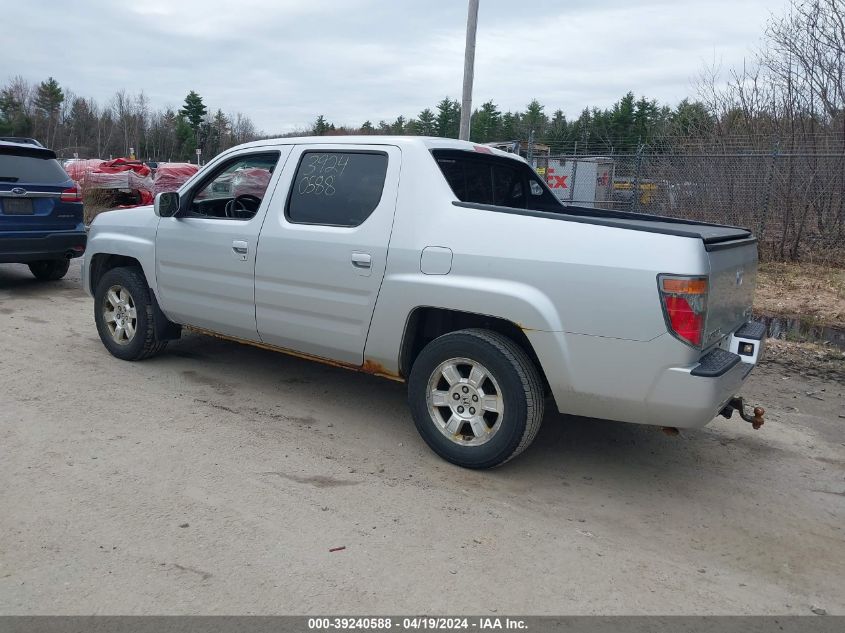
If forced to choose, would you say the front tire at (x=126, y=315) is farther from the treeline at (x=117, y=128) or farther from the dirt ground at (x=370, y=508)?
the treeline at (x=117, y=128)

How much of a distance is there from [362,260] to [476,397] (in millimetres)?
A: 1106

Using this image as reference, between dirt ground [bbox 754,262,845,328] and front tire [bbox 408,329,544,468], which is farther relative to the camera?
dirt ground [bbox 754,262,845,328]

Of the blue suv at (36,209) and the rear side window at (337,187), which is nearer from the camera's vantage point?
the rear side window at (337,187)

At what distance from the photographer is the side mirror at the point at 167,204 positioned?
5395 mm

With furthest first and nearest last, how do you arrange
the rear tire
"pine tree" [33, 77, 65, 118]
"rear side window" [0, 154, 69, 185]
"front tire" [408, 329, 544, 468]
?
1. "pine tree" [33, 77, 65, 118]
2. the rear tire
3. "rear side window" [0, 154, 69, 185]
4. "front tire" [408, 329, 544, 468]

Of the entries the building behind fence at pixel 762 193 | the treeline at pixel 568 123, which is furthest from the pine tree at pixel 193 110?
the building behind fence at pixel 762 193

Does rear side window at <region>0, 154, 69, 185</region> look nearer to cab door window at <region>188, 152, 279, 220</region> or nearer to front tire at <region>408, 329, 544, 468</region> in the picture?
cab door window at <region>188, 152, 279, 220</region>

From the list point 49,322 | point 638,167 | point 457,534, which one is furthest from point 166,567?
point 638,167

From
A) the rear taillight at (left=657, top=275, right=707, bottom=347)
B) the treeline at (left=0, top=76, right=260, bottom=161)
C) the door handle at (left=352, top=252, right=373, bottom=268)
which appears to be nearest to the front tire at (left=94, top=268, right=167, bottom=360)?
the door handle at (left=352, top=252, right=373, bottom=268)

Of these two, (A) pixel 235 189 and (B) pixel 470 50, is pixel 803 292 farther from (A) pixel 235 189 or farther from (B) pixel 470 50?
(A) pixel 235 189

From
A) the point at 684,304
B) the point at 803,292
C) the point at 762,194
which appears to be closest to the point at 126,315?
the point at 684,304

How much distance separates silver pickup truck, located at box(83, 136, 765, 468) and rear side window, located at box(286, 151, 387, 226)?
1cm

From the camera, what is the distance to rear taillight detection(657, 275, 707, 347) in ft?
10.9

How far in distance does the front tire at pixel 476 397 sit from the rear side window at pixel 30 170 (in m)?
6.86
